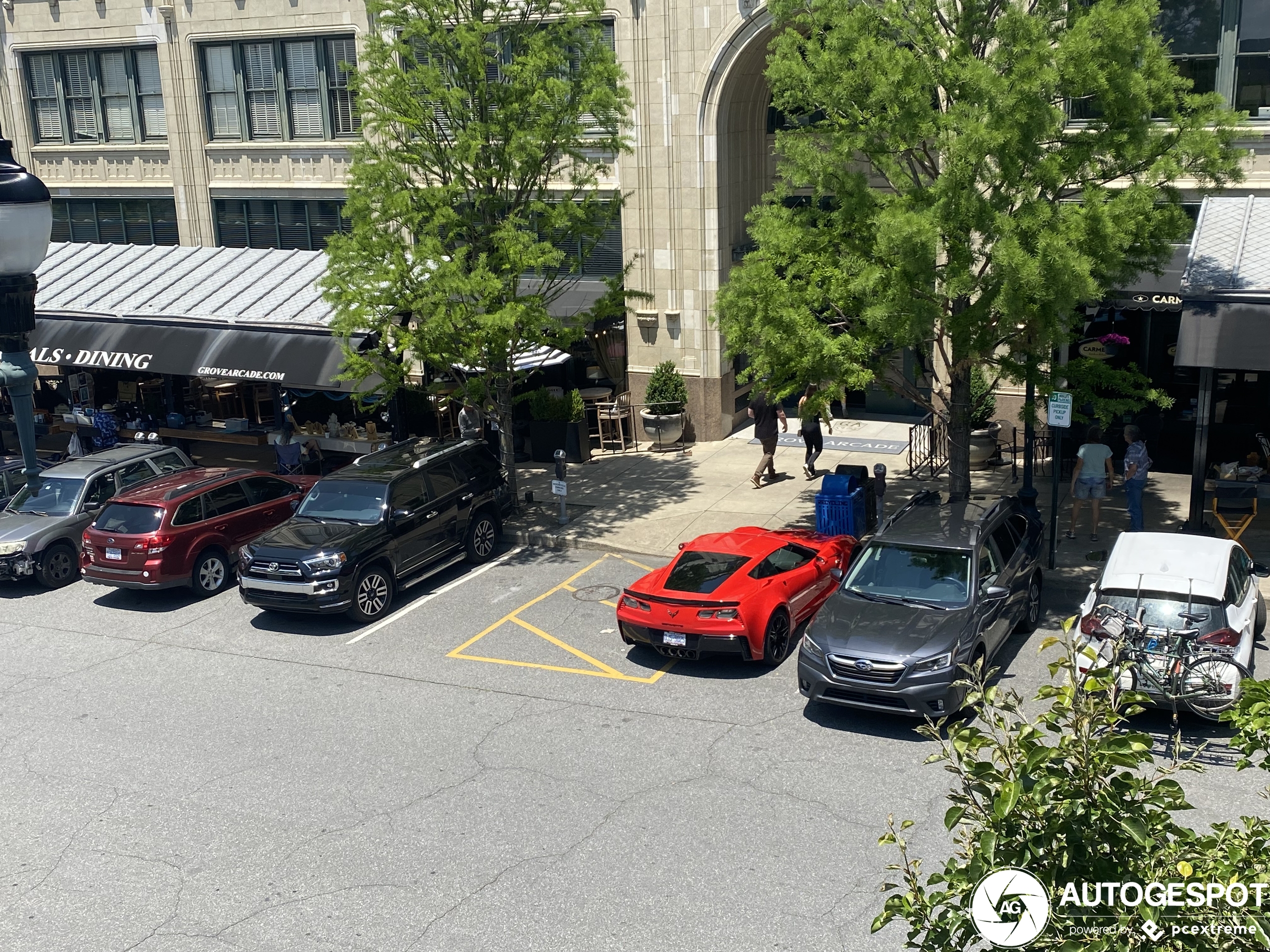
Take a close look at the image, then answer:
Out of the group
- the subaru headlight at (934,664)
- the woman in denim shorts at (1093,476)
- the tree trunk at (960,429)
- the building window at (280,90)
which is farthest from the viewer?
the building window at (280,90)

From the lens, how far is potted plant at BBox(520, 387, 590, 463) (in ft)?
81.1

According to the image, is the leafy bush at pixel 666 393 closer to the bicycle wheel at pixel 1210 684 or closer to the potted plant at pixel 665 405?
the potted plant at pixel 665 405

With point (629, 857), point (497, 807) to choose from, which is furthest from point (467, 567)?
point (629, 857)

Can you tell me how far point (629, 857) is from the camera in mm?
10703

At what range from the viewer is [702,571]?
1520 centimetres

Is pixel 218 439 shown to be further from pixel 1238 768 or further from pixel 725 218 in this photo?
pixel 1238 768

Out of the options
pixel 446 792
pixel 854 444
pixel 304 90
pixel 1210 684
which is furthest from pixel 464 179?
pixel 1210 684

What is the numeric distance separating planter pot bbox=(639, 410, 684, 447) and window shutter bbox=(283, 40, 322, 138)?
10.5 meters

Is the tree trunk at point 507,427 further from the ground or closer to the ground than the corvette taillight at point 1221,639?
further from the ground

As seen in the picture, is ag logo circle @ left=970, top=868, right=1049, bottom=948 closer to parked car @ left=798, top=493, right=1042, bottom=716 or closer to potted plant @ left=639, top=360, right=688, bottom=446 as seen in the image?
parked car @ left=798, top=493, right=1042, bottom=716

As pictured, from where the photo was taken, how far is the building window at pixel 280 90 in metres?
28.1

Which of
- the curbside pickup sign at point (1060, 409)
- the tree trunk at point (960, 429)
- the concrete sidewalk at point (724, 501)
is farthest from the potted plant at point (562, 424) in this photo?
the curbside pickup sign at point (1060, 409)

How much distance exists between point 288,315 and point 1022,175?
1481 centimetres

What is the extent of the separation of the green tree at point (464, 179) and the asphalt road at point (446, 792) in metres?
4.90
